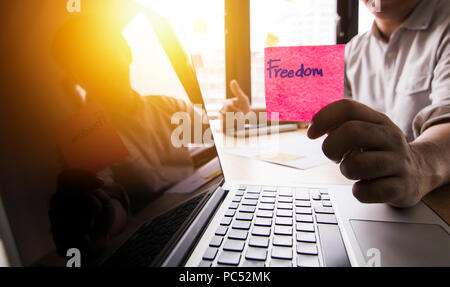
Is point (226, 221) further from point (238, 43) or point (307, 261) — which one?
point (238, 43)

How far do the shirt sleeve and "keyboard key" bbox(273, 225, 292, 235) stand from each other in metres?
0.51

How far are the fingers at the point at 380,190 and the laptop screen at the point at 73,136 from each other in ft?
0.94

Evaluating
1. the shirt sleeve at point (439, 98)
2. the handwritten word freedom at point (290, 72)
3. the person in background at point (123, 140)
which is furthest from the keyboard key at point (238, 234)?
the shirt sleeve at point (439, 98)

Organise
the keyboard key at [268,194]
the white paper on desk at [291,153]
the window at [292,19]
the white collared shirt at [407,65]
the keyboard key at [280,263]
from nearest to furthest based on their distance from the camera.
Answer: the keyboard key at [280,263]
the keyboard key at [268,194]
the white paper on desk at [291,153]
the white collared shirt at [407,65]
the window at [292,19]

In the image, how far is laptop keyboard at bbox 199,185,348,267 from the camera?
28 centimetres

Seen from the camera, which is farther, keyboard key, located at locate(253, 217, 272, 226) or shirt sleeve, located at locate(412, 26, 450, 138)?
shirt sleeve, located at locate(412, 26, 450, 138)

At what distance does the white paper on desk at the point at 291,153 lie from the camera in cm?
78

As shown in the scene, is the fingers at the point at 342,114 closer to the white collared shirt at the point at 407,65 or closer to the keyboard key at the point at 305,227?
the keyboard key at the point at 305,227

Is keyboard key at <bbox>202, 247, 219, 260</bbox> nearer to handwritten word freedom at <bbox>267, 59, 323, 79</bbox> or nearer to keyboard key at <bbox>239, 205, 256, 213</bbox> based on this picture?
keyboard key at <bbox>239, 205, 256, 213</bbox>

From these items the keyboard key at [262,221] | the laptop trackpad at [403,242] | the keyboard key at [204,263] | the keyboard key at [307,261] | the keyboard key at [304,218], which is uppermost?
the keyboard key at [204,263]

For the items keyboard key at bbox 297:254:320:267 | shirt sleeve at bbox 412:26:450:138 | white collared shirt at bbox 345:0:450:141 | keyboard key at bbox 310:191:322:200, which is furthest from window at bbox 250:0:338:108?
keyboard key at bbox 297:254:320:267

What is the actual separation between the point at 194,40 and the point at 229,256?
1.59 metres

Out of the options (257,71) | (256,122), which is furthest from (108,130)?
(257,71)

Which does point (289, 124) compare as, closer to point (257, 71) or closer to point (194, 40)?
point (257, 71)
